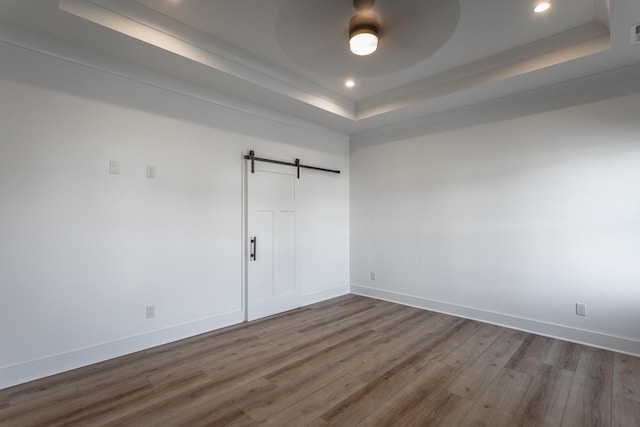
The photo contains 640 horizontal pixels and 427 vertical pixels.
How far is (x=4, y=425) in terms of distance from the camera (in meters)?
1.97

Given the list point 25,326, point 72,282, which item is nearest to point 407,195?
point 72,282

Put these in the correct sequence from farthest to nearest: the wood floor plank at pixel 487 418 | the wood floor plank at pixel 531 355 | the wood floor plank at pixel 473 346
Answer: the wood floor plank at pixel 473 346
the wood floor plank at pixel 531 355
the wood floor plank at pixel 487 418

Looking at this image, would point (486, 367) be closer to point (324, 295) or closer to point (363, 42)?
point (324, 295)

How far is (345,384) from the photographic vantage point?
97.0 inches

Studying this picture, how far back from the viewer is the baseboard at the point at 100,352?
2434 mm

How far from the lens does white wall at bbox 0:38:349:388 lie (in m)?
2.47

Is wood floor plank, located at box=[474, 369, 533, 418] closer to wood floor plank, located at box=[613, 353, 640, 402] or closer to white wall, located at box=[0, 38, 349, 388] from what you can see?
wood floor plank, located at box=[613, 353, 640, 402]

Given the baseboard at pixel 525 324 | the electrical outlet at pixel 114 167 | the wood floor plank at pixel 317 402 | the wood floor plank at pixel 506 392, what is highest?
the electrical outlet at pixel 114 167

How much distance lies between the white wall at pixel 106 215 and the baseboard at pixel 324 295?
47.3 inches

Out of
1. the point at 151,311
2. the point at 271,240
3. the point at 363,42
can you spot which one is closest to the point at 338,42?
the point at 363,42

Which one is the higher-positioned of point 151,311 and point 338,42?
point 338,42

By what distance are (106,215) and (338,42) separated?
2.77 metres

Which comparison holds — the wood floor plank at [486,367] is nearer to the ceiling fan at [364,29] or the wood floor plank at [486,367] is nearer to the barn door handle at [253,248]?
the barn door handle at [253,248]

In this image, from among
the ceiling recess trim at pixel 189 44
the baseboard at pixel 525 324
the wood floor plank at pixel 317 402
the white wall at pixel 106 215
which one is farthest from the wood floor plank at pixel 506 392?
the ceiling recess trim at pixel 189 44
